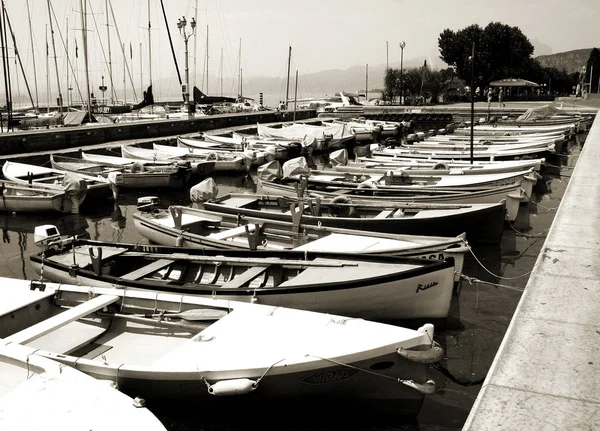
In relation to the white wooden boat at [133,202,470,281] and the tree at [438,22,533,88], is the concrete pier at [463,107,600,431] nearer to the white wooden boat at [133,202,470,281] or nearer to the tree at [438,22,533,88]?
the white wooden boat at [133,202,470,281]

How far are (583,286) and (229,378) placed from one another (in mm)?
4308

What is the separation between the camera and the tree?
6975cm

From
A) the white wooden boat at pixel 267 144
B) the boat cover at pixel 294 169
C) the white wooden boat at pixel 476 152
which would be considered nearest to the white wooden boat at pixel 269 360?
the boat cover at pixel 294 169

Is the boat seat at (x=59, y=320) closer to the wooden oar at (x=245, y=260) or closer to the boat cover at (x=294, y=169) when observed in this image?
the wooden oar at (x=245, y=260)

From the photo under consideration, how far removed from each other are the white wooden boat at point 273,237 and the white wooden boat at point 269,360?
8.98 ft

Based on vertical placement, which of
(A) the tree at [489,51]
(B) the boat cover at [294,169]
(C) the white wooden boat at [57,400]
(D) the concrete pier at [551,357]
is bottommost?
(C) the white wooden boat at [57,400]

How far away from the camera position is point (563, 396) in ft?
13.9

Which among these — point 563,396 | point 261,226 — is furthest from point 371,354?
point 261,226

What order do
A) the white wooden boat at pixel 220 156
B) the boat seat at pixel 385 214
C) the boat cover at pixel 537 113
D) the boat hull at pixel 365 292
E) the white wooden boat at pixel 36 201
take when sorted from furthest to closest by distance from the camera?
the boat cover at pixel 537 113
the white wooden boat at pixel 220 156
the white wooden boat at pixel 36 201
the boat seat at pixel 385 214
the boat hull at pixel 365 292

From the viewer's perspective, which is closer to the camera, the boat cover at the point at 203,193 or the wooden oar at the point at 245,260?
the wooden oar at the point at 245,260

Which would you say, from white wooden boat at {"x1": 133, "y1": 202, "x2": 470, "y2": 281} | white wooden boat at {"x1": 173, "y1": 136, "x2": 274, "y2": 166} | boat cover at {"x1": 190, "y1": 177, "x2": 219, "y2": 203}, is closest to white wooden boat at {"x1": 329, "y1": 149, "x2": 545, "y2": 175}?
white wooden boat at {"x1": 173, "y1": 136, "x2": 274, "y2": 166}

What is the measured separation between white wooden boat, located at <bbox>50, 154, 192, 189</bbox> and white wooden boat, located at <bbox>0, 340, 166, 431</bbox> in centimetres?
1394

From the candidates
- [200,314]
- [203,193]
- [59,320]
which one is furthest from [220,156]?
[59,320]

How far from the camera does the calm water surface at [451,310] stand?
596 centimetres
